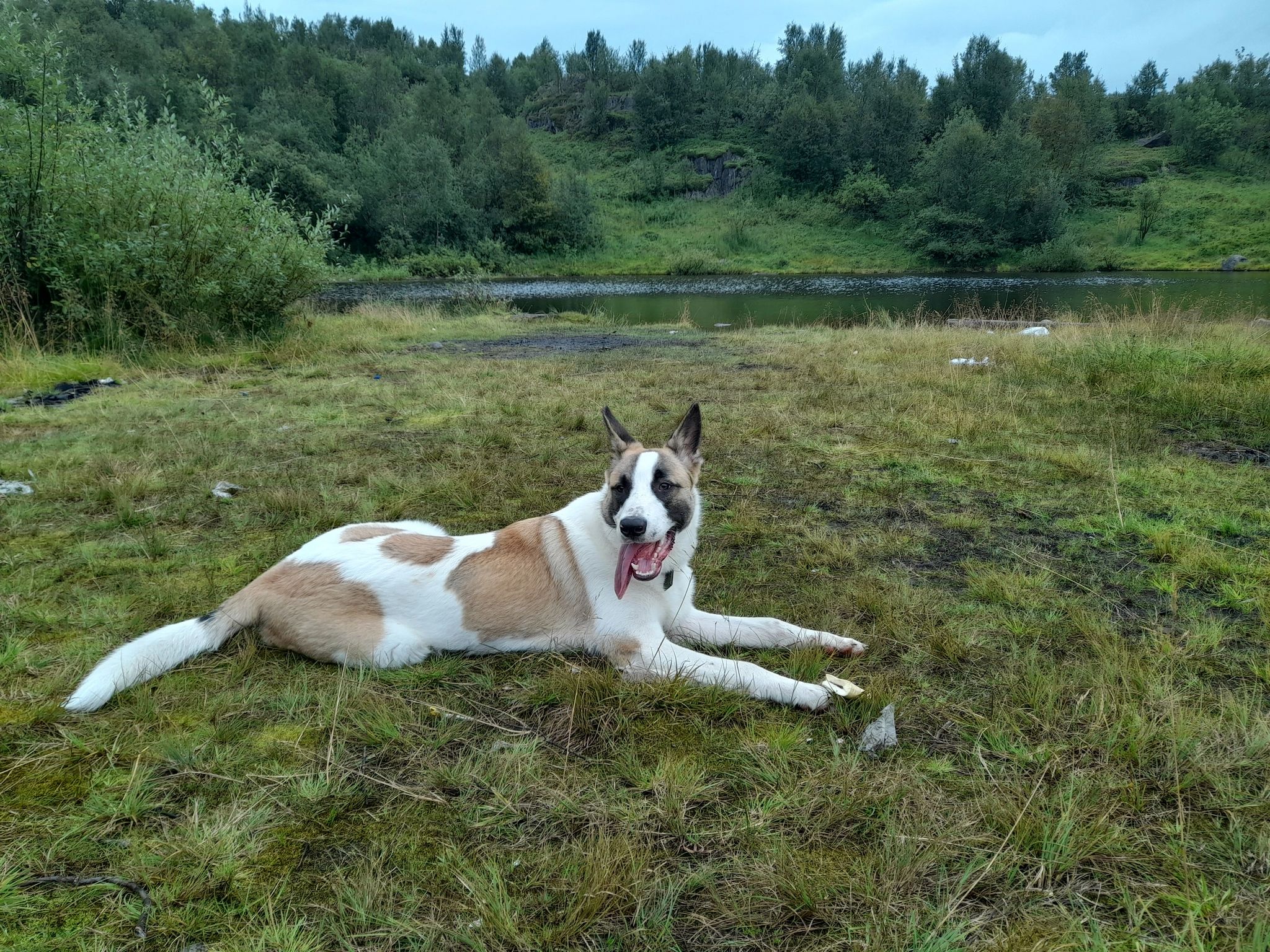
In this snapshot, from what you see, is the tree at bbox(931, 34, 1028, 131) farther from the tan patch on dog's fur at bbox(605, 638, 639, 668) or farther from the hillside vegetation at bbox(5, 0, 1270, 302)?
the tan patch on dog's fur at bbox(605, 638, 639, 668)

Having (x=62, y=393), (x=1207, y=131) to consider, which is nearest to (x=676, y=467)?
(x=62, y=393)

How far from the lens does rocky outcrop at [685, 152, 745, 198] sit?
99438mm

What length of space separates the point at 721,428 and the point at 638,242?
75.3 m

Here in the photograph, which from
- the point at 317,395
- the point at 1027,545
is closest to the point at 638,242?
the point at 317,395

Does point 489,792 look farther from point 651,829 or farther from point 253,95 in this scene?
point 253,95

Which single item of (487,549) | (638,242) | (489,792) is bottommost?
(489,792)

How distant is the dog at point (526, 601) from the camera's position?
3441 mm

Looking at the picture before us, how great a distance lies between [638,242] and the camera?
78.9 m

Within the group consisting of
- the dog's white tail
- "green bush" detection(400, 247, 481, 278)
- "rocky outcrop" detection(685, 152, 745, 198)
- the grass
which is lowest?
the grass

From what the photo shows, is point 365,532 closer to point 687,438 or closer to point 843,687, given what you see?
point 687,438

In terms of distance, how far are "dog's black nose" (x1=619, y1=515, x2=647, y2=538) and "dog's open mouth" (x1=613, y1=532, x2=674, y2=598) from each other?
0.08 metres

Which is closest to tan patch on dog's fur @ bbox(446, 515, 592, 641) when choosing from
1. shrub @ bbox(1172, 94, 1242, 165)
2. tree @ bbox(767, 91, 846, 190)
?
tree @ bbox(767, 91, 846, 190)

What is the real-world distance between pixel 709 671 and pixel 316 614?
2110mm

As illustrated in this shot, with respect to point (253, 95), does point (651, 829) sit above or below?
below
